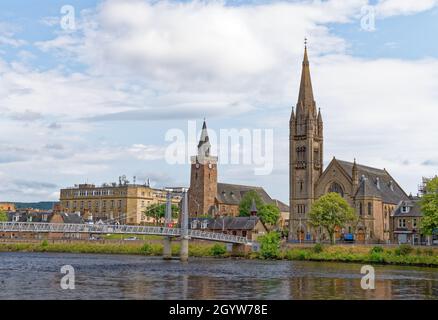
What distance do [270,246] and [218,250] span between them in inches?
465

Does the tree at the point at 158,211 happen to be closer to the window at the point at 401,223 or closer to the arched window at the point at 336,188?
the arched window at the point at 336,188

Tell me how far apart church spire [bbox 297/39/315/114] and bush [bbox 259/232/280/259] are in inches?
1383

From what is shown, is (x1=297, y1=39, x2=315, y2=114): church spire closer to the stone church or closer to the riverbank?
the stone church

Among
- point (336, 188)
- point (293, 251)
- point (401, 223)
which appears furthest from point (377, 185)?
point (293, 251)

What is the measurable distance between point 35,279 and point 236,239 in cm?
5807

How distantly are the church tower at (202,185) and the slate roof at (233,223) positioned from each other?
24.7 metres

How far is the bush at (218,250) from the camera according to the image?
377 feet

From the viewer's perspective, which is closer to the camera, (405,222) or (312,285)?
(312,285)

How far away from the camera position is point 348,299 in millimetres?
46656

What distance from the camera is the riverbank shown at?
9031 cm
